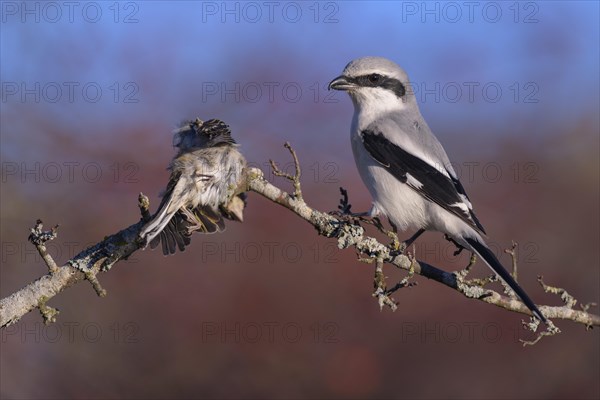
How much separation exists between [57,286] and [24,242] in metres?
1.31

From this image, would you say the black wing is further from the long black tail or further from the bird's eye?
the bird's eye

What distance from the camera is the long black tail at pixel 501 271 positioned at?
2.54 meters

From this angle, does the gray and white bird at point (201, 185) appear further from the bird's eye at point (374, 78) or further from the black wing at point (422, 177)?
the bird's eye at point (374, 78)

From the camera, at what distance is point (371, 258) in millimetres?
2551

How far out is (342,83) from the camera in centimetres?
331

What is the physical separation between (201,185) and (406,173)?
93cm

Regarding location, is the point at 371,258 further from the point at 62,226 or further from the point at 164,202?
the point at 62,226

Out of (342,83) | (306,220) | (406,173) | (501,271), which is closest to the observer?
(306,220)

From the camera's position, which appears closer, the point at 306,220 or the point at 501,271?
→ the point at 306,220

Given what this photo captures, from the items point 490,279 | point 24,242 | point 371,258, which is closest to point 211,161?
point 371,258

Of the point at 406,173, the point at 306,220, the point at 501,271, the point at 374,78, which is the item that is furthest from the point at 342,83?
the point at 501,271

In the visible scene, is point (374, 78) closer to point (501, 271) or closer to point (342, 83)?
point (342, 83)

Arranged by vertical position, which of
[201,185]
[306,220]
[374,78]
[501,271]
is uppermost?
[374,78]

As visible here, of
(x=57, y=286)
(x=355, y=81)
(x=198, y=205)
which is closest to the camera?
(x=57, y=286)
